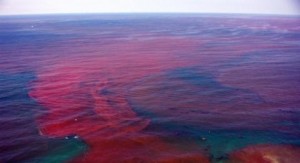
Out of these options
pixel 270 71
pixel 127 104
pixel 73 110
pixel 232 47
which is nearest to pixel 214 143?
pixel 127 104

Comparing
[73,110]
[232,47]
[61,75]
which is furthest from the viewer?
[232,47]

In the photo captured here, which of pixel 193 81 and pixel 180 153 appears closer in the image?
pixel 180 153

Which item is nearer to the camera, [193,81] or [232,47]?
[193,81]

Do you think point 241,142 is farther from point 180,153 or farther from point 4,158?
point 4,158

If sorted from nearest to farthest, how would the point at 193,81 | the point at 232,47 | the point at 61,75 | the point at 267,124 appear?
the point at 267,124 → the point at 193,81 → the point at 61,75 → the point at 232,47

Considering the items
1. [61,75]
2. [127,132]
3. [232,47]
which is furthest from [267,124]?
[232,47]

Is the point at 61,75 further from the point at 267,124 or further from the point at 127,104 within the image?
the point at 267,124

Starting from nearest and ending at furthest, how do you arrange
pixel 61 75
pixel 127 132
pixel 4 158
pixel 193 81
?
pixel 4 158
pixel 127 132
pixel 193 81
pixel 61 75

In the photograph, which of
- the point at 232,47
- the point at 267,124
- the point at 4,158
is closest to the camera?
the point at 4,158
